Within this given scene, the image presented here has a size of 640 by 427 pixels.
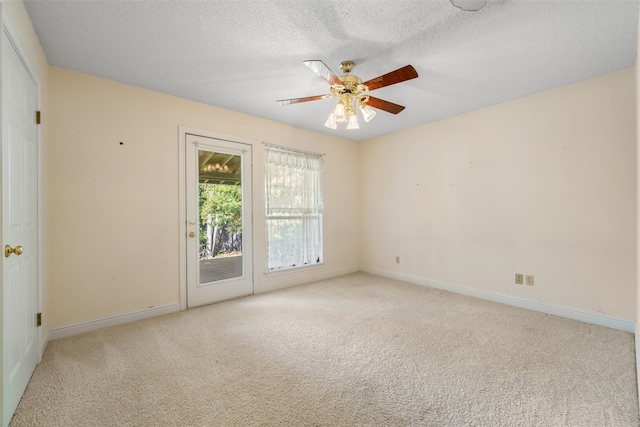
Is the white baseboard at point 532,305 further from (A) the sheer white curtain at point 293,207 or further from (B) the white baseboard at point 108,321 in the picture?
(B) the white baseboard at point 108,321

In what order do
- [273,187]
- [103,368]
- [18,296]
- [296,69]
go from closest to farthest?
[18,296], [103,368], [296,69], [273,187]

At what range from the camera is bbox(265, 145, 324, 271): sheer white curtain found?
13.4 feet

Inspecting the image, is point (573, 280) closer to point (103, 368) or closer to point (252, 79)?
point (252, 79)

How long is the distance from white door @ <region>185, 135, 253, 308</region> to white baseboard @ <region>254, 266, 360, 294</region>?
0.21m

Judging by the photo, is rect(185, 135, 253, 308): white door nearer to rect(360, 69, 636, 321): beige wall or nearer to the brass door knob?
the brass door knob

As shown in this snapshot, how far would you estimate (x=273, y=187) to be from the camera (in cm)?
411

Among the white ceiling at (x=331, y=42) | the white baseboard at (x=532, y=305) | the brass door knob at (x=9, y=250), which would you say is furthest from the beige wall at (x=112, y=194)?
the white baseboard at (x=532, y=305)

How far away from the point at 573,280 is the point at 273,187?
3.66m

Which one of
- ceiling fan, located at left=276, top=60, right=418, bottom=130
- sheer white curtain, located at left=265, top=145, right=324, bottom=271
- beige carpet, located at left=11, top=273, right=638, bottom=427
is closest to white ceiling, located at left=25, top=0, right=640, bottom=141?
ceiling fan, located at left=276, top=60, right=418, bottom=130

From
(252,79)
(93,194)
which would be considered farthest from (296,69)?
(93,194)

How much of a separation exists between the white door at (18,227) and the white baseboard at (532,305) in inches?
165

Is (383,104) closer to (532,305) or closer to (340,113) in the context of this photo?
(340,113)

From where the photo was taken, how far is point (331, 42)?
2152 mm

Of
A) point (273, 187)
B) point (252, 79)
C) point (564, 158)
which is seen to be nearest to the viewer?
point (252, 79)
